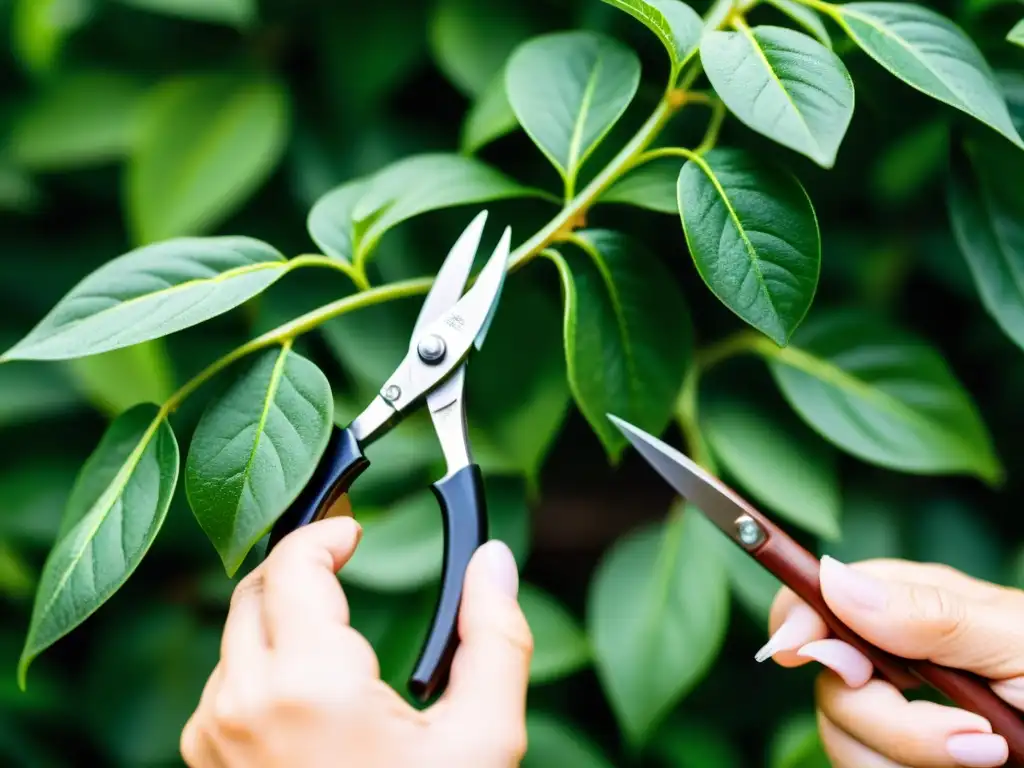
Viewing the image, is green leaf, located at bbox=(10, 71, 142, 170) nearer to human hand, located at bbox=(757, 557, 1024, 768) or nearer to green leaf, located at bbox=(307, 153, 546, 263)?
green leaf, located at bbox=(307, 153, 546, 263)

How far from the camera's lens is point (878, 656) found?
394mm

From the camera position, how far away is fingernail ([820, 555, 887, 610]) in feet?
1.24

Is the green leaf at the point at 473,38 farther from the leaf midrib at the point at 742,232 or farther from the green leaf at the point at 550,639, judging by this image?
the green leaf at the point at 550,639

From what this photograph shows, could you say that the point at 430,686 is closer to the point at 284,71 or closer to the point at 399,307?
the point at 399,307

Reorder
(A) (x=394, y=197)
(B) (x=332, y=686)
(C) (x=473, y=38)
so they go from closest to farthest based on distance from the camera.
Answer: (B) (x=332, y=686)
(A) (x=394, y=197)
(C) (x=473, y=38)

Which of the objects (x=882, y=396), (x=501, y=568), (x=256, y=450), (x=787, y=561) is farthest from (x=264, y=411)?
(x=882, y=396)

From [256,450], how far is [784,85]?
0.26m

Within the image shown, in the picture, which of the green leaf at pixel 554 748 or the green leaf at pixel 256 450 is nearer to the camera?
the green leaf at pixel 256 450

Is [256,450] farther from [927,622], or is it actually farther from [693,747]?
[693,747]

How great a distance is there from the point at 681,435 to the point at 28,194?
0.48 metres

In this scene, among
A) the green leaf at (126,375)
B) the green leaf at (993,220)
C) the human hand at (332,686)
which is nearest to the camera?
the human hand at (332,686)

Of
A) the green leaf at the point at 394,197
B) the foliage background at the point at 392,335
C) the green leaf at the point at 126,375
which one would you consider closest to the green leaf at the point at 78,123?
the foliage background at the point at 392,335

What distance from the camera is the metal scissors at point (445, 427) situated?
0.38 meters

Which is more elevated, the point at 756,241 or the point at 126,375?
the point at 756,241
